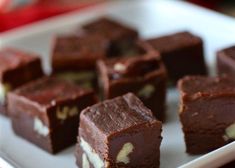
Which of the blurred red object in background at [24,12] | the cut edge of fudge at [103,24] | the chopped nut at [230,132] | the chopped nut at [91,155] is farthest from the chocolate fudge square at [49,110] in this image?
the blurred red object in background at [24,12]

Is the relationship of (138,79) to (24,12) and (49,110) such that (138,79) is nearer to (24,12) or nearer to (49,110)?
(49,110)

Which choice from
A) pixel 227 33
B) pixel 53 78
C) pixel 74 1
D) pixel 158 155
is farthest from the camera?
pixel 74 1

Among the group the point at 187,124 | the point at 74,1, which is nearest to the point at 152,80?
the point at 187,124

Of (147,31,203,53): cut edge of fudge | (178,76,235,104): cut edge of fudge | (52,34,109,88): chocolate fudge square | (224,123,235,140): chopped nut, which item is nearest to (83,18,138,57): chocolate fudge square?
(52,34,109,88): chocolate fudge square

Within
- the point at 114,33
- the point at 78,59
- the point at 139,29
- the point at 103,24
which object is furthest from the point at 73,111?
the point at 139,29

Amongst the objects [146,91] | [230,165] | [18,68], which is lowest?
[230,165]

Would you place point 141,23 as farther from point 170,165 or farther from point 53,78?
point 170,165

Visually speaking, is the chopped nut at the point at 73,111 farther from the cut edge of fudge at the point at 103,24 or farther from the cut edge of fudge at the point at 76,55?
the cut edge of fudge at the point at 103,24
